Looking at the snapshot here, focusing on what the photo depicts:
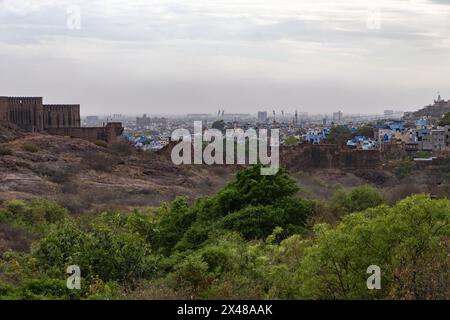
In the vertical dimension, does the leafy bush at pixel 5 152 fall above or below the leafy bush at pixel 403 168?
above

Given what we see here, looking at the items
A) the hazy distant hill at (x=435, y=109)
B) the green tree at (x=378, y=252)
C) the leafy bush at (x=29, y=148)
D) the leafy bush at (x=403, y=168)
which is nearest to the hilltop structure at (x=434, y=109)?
the hazy distant hill at (x=435, y=109)

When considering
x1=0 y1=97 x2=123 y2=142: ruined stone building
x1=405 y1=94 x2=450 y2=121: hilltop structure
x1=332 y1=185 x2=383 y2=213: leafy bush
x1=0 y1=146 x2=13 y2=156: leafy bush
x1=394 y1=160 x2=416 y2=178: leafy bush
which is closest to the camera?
x1=332 y1=185 x2=383 y2=213: leafy bush

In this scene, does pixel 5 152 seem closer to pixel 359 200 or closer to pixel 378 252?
pixel 359 200

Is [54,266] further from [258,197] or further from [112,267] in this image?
[258,197]

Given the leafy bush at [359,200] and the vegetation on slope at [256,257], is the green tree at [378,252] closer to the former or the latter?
the vegetation on slope at [256,257]

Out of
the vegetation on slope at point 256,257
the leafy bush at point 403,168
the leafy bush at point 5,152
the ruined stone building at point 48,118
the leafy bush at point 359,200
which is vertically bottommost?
the leafy bush at point 403,168

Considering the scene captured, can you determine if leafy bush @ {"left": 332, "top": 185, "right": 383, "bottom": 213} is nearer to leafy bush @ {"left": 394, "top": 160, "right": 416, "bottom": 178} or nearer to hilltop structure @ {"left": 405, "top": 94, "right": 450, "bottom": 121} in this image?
leafy bush @ {"left": 394, "top": 160, "right": 416, "bottom": 178}

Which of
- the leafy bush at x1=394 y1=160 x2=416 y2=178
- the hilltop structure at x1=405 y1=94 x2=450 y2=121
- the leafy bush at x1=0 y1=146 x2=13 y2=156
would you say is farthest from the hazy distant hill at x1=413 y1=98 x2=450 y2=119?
the leafy bush at x1=0 y1=146 x2=13 y2=156
